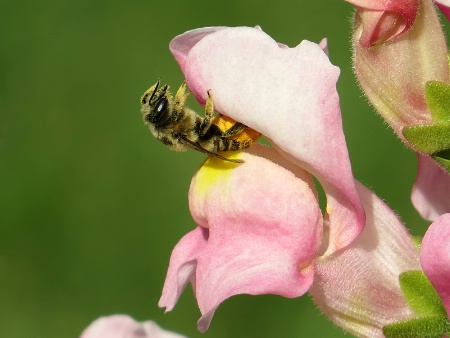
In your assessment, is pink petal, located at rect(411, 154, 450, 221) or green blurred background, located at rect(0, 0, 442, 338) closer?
pink petal, located at rect(411, 154, 450, 221)

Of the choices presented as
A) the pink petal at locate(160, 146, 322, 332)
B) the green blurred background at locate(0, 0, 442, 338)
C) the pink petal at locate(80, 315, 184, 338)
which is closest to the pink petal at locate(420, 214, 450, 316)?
the pink petal at locate(160, 146, 322, 332)

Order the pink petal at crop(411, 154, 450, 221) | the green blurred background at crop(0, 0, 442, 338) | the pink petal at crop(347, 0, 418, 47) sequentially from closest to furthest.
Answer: the pink petal at crop(347, 0, 418, 47)
the pink petal at crop(411, 154, 450, 221)
the green blurred background at crop(0, 0, 442, 338)

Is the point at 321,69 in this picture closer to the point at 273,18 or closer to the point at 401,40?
the point at 401,40

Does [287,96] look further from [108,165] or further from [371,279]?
[108,165]

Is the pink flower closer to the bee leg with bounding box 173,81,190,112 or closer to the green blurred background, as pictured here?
the bee leg with bounding box 173,81,190,112

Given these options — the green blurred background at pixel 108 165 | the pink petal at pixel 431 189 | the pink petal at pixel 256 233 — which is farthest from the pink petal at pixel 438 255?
the green blurred background at pixel 108 165

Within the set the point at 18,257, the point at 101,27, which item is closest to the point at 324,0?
the point at 101,27
